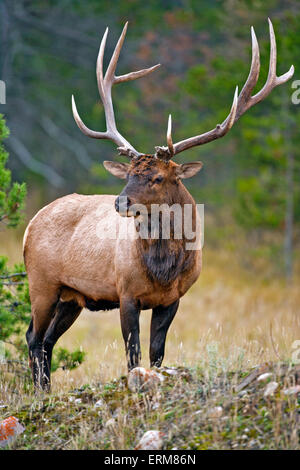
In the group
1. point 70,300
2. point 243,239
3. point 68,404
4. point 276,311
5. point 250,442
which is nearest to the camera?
point 250,442

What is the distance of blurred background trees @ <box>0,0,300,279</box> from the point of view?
1602 cm

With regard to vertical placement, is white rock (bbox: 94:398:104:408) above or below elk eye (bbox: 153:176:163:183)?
below

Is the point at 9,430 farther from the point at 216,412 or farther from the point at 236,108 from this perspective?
the point at 236,108

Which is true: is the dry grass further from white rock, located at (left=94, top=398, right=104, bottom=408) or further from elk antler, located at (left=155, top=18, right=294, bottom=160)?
white rock, located at (left=94, top=398, right=104, bottom=408)

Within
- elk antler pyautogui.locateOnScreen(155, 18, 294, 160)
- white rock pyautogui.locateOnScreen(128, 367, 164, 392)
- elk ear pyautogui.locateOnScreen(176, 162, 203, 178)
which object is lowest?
white rock pyautogui.locateOnScreen(128, 367, 164, 392)

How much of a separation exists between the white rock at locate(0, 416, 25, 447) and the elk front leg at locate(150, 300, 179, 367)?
5.22 feet

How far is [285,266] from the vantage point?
→ 16.7m

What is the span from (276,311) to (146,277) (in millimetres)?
8842

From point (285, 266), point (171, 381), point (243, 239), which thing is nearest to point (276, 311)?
point (285, 266)

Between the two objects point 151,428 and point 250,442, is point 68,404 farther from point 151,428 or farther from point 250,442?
point 250,442

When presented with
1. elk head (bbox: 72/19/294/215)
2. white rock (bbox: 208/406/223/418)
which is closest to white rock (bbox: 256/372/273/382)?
white rock (bbox: 208/406/223/418)

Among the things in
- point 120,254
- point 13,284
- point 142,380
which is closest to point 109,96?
point 120,254

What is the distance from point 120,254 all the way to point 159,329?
77 cm

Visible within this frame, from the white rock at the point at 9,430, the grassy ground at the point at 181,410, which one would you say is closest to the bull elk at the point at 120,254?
the grassy ground at the point at 181,410
